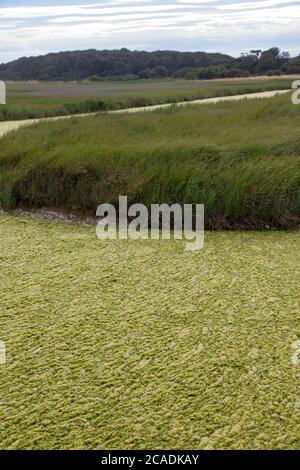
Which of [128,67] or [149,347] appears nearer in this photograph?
[149,347]

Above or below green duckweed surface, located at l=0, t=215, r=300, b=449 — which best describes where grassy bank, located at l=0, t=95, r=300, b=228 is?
above

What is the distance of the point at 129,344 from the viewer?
182cm

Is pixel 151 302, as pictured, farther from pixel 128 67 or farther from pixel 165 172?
pixel 128 67

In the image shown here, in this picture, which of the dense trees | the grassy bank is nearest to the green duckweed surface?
the grassy bank

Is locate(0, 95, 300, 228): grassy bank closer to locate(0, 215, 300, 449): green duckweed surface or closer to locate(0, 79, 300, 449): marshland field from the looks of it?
locate(0, 79, 300, 449): marshland field

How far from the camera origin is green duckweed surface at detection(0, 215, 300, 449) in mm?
1390

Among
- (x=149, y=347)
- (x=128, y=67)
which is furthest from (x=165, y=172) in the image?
(x=128, y=67)

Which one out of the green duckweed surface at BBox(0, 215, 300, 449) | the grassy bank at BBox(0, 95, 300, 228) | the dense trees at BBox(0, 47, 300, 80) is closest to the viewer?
the green duckweed surface at BBox(0, 215, 300, 449)

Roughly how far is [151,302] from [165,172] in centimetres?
165

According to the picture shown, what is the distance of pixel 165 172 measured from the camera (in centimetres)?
364

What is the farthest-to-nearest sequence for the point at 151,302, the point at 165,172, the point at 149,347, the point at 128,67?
the point at 128,67 < the point at 165,172 < the point at 151,302 < the point at 149,347

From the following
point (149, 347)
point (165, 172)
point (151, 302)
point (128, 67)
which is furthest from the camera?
point (128, 67)

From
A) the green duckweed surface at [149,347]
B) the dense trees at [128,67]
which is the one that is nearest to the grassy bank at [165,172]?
the green duckweed surface at [149,347]

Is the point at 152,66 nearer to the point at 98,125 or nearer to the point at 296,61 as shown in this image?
the point at 296,61
